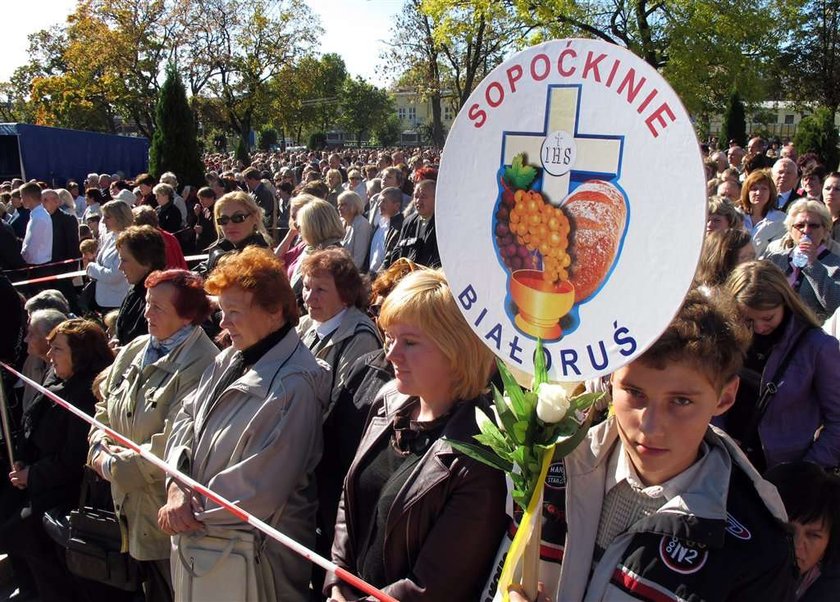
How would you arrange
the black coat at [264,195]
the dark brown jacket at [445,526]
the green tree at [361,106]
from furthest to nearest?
the green tree at [361,106] < the black coat at [264,195] < the dark brown jacket at [445,526]

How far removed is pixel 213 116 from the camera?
120 ft

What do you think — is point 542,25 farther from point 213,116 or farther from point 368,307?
point 213,116

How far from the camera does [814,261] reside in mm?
4180

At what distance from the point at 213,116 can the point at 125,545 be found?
119 ft

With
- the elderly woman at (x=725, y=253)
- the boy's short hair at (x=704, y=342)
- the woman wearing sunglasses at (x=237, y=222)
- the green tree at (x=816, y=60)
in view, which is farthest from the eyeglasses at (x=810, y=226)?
the green tree at (x=816, y=60)

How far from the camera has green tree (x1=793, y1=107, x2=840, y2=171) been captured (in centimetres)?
1553

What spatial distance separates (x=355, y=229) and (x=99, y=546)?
438 centimetres

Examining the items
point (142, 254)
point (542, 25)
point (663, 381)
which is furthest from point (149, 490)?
point (542, 25)

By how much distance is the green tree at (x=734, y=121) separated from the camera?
1875cm

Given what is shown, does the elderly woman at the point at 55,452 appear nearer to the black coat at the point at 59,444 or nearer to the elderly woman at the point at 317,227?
the black coat at the point at 59,444

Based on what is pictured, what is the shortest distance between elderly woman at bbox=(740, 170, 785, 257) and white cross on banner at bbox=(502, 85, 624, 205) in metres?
4.82

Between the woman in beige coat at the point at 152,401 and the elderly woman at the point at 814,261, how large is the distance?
3.24m

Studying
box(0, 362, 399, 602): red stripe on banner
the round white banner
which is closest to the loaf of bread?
the round white banner

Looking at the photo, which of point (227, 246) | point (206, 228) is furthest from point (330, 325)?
point (206, 228)
